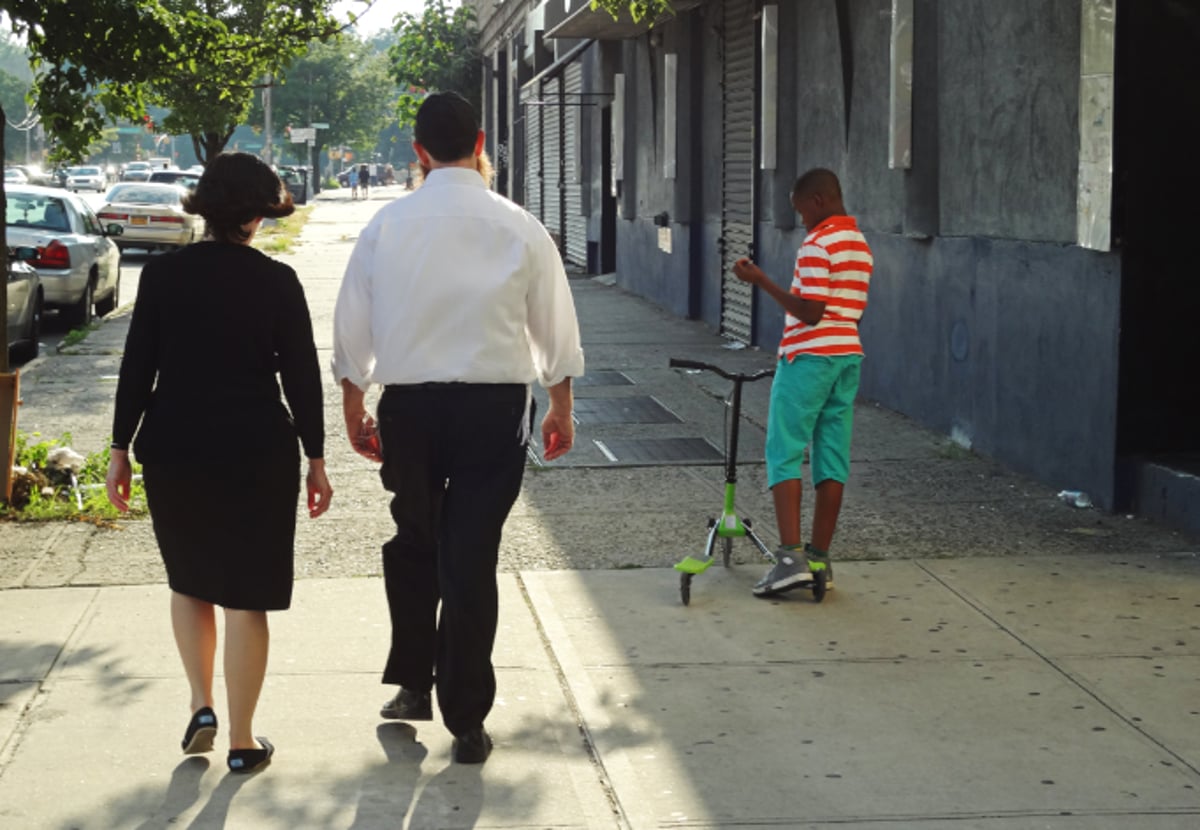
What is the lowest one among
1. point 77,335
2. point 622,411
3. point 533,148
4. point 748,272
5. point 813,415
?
point 622,411

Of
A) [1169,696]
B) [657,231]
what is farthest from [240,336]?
[657,231]

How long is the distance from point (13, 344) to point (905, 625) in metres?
11.1

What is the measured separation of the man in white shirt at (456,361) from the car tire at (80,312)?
14528 mm

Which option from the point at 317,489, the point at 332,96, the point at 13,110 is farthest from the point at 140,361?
the point at 13,110

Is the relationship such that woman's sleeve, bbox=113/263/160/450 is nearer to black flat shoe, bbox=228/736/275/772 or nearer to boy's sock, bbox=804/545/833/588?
black flat shoe, bbox=228/736/275/772

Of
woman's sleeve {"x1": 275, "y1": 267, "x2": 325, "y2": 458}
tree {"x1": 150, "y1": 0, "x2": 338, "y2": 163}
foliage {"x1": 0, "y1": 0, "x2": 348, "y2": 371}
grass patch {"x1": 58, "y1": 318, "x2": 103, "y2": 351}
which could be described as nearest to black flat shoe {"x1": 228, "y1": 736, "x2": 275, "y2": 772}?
woman's sleeve {"x1": 275, "y1": 267, "x2": 325, "y2": 458}

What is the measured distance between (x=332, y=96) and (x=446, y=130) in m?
86.2

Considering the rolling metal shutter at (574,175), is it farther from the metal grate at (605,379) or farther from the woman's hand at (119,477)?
the woman's hand at (119,477)

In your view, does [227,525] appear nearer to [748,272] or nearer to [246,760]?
[246,760]

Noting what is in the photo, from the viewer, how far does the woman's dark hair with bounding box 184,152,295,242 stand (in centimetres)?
478

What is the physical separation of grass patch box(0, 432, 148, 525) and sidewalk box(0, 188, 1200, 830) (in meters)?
0.24

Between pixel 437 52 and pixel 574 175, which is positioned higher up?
pixel 437 52

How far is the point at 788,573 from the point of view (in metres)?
6.78

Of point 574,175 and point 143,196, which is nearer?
point 574,175
